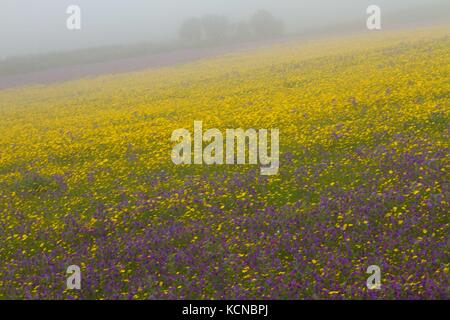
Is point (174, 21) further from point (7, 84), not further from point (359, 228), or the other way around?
point (359, 228)

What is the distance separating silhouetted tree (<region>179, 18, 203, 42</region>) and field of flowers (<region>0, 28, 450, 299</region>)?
64.0 metres

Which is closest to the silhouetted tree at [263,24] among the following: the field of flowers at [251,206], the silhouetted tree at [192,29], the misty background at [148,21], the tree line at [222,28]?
the tree line at [222,28]

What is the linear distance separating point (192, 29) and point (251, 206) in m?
76.5

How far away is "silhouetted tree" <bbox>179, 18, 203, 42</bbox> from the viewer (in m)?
83.9

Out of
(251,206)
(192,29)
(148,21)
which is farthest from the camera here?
(148,21)

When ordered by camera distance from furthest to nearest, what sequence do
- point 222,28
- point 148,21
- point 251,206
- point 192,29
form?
point 148,21, point 222,28, point 192,29, point 251,206

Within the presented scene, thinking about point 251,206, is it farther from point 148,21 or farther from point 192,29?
point 148,21

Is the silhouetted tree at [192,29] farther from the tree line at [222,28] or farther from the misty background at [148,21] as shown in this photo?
the misty background at [148,21]

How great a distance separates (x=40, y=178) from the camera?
50.4ft

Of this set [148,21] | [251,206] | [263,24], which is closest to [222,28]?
[263,24]

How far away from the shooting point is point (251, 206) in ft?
36.7

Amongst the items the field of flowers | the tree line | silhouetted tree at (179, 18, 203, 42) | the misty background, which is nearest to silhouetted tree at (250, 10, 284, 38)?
the tree line

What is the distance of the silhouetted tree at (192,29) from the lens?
275 ft
